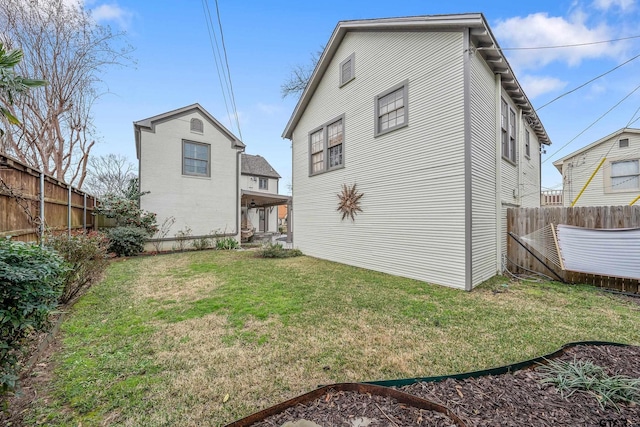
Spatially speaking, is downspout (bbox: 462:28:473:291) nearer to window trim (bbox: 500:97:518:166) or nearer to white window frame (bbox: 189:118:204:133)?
window trim (bbox: 500:97:518:166)

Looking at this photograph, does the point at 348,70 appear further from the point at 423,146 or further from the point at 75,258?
the point at 75,258

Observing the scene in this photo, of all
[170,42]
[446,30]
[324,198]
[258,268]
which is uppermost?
[170,42]

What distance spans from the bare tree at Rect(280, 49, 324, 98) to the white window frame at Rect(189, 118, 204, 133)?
18.1 ft

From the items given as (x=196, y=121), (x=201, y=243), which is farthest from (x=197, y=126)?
(x=201, y=243)

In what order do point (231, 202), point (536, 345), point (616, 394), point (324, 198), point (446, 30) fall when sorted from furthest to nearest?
point (231, 202)
point (324, 198)
point (446, 30)
point (536, 345)
point (616, 394)

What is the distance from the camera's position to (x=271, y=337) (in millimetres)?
3248

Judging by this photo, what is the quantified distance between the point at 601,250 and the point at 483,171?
273 centimetres

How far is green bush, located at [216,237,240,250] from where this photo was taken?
40.0 feet

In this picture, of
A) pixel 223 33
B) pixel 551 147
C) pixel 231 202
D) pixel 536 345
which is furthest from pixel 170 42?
pixel 551 147

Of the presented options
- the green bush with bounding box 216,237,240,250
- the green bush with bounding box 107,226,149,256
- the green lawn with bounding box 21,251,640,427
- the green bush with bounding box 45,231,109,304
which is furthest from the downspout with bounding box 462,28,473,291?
the green bush with bounding box 107,226,149,256

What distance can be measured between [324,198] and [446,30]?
226 inches

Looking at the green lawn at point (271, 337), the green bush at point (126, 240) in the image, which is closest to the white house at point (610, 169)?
the green lawn at point (271, 337)

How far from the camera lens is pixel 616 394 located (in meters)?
1.97

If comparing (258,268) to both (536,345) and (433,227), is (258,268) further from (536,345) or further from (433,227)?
(536,345)
